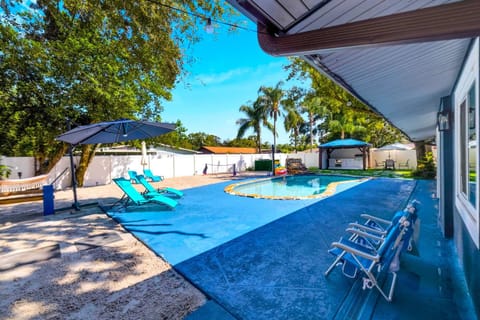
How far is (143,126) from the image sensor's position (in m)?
6.98

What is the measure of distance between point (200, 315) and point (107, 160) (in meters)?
13.3

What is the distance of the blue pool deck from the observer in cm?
236

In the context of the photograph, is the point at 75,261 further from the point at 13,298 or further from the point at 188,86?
the point at 188,86

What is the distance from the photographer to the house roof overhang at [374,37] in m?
1.18

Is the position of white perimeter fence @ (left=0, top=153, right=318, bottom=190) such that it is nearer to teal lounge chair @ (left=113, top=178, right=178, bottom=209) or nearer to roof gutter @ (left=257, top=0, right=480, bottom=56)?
teal lounge chair @ (left=113, top=178, right=178, bottom=209)

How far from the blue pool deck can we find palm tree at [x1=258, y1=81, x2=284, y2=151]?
18.1 meters

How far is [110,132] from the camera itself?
23.2 ft

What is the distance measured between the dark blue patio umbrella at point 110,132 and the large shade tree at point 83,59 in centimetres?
151

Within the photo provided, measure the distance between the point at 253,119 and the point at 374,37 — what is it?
24.1 m

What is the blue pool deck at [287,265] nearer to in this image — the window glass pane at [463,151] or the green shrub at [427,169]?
the window glass pane at [463,151]

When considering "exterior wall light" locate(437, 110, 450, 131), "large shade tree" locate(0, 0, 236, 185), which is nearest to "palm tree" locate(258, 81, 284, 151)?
"large shade tree" locate(0, 0, 236, 185)

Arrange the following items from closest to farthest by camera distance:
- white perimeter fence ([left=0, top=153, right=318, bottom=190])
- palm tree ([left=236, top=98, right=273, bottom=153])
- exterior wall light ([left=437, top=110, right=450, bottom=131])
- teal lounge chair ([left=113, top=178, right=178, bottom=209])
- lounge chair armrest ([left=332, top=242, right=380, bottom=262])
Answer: lounge chair armrest ([left=332, top=242, right=380, bottom=262]) < exterior wall light ([left=437, top=110, right=450, bottom=131]) < teal lounge chair ([left=113, top=178, right=178, bottom=209]) < white perimeter fence ([left=0, top=153, right=318, bottom=190]) < palm tree ([left=236, top=98, right=273, bottom=153])

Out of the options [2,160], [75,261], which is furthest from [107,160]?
[75,261]

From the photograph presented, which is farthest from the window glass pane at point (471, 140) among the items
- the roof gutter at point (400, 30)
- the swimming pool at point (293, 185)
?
the swimming pool at point (293, 185)
